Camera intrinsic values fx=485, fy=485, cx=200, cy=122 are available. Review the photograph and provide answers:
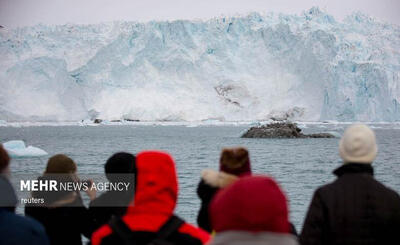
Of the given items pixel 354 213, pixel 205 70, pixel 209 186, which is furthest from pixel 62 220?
pixel 205 70

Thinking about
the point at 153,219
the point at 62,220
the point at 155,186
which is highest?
the point at 155,186

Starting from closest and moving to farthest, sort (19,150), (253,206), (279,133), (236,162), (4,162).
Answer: (253,206) < (4,162) < (236,162) < (19,150) < (279,133)

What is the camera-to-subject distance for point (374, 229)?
230 centimetres

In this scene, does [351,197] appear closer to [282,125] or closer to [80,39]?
[282,125]

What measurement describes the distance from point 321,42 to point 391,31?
59.4 ft

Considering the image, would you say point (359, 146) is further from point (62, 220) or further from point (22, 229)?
point (62, 220)

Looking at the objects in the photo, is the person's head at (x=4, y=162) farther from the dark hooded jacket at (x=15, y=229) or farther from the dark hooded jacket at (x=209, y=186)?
the dark hooded jacket at (x=209, y=186)

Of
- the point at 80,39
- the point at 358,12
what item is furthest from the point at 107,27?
the point at 358,12

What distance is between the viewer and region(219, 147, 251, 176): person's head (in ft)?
8.31

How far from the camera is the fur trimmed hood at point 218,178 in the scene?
2.56m

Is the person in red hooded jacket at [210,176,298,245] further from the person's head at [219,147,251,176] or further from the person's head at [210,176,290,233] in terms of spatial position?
the person's head at [219,147,251,176]

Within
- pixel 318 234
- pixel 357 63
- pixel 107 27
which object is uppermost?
pixel 107 27

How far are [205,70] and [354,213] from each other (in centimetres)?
5932

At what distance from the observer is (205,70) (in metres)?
61.2
